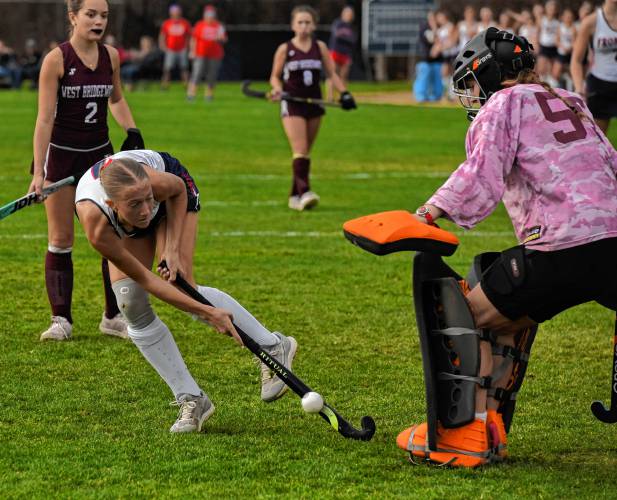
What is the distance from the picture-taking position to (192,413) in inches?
217

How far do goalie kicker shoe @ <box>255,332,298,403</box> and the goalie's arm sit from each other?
2.33ft

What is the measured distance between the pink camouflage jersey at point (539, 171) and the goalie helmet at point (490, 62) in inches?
5.9

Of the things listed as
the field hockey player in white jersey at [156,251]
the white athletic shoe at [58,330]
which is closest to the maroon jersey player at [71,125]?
the white athletic shoe at [58,330]

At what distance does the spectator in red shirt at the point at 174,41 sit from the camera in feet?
106

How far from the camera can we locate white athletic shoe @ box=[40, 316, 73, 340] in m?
7.29

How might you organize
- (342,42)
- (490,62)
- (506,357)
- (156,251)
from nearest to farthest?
(490,62) → (506,357) → (156,251) → (342,42)

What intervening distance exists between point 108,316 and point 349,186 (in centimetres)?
709

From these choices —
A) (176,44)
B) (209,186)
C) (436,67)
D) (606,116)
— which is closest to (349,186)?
(209,186)

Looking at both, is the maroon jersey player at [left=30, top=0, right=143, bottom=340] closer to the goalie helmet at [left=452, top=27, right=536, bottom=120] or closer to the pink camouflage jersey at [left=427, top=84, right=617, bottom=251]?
the goalie helmet at [left=452, top=27, right=536, bottom=120]

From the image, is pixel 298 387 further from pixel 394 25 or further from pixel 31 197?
pixel 394 25

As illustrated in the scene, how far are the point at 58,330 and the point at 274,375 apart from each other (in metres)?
1.97

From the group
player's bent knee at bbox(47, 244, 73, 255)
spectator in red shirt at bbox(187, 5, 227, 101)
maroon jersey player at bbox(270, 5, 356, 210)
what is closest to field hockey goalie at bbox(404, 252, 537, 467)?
player's bent knee at bbox(47, 244, 73, 255)

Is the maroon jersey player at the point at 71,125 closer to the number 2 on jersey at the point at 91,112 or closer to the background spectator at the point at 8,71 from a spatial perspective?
the number 2 on jersey at the point at 91,112

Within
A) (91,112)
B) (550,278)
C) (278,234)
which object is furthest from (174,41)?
(550,278)
